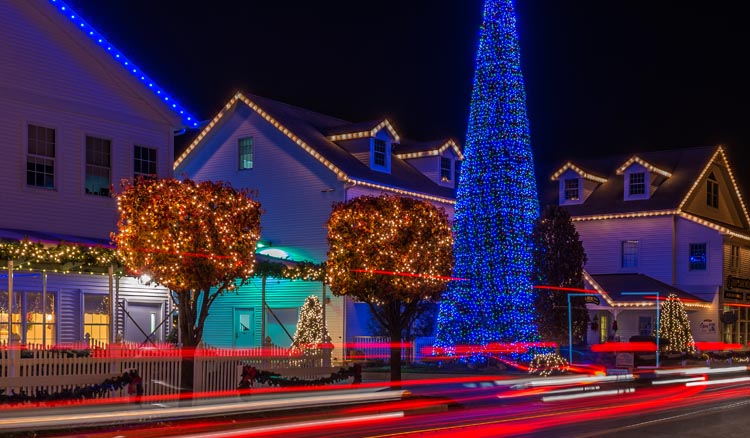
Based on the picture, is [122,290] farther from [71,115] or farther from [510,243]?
[510,243]

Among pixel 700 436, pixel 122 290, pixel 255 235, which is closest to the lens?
pixel 700 436

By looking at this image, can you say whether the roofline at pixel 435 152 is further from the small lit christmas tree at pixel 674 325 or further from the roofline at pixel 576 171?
the small lit christmas tree at pixel 674 325

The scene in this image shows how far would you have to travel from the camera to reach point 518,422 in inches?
701

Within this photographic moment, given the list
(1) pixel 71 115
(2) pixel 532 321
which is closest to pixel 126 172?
(1) pixel 71 115

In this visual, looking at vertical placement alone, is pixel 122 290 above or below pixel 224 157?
below

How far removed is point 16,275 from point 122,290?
3530 millimetres

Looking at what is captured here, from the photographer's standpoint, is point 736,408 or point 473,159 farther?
point 473,159

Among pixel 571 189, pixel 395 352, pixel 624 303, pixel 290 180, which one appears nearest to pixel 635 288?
pixel 624 303

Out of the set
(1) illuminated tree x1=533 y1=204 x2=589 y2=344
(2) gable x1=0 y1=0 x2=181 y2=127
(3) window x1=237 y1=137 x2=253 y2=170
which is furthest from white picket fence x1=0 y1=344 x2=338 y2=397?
(3) window x1=237 y1=137 x2=253 y2=170

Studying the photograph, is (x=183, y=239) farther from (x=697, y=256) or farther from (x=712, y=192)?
(x=712, y=192)

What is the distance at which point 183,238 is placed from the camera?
789 inches

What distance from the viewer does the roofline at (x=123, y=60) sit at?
25.6 meters

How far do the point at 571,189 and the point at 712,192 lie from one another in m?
7.66

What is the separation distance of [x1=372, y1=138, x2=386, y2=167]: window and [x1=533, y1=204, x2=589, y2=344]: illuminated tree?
8856 millimetres
